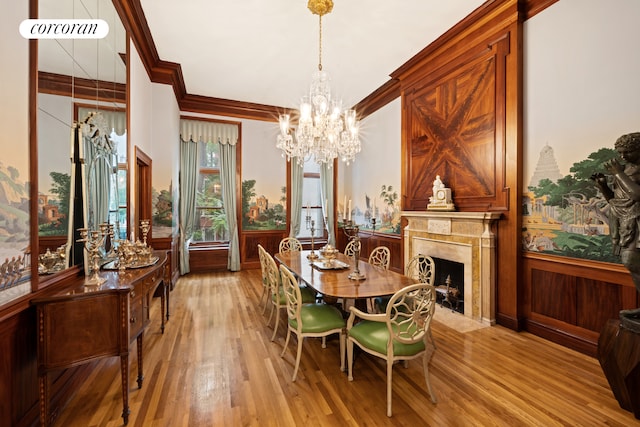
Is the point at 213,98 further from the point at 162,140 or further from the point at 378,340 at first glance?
the point at 378,340

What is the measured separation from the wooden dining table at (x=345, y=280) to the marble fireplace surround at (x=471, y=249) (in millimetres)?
1307

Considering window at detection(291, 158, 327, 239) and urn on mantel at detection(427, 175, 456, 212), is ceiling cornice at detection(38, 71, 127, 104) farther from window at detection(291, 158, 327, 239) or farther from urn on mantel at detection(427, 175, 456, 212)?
window at detection(291, 158, 327, 239)

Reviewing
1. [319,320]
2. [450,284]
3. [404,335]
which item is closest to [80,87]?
[319,320]

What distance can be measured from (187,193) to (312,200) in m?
2.86

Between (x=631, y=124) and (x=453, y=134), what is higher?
(x=453, y=134)

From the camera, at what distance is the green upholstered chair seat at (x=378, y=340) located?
197 centimetres

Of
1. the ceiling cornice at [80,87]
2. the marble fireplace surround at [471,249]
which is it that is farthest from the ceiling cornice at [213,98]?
the marble fireplace surround at [471,249]

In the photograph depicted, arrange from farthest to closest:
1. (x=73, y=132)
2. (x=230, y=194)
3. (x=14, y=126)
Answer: (x=230, y=194), (x=73, y=132), (x=14, y=126)

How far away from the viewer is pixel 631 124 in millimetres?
2367

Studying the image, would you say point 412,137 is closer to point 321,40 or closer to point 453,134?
point 453,134

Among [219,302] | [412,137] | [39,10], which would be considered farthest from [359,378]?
[412,137]

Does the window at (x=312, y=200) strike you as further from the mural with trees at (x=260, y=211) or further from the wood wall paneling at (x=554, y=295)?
the wood wall paneling at (x=554, y=295)

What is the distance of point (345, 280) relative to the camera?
105 inches

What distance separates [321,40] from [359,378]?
406cm
